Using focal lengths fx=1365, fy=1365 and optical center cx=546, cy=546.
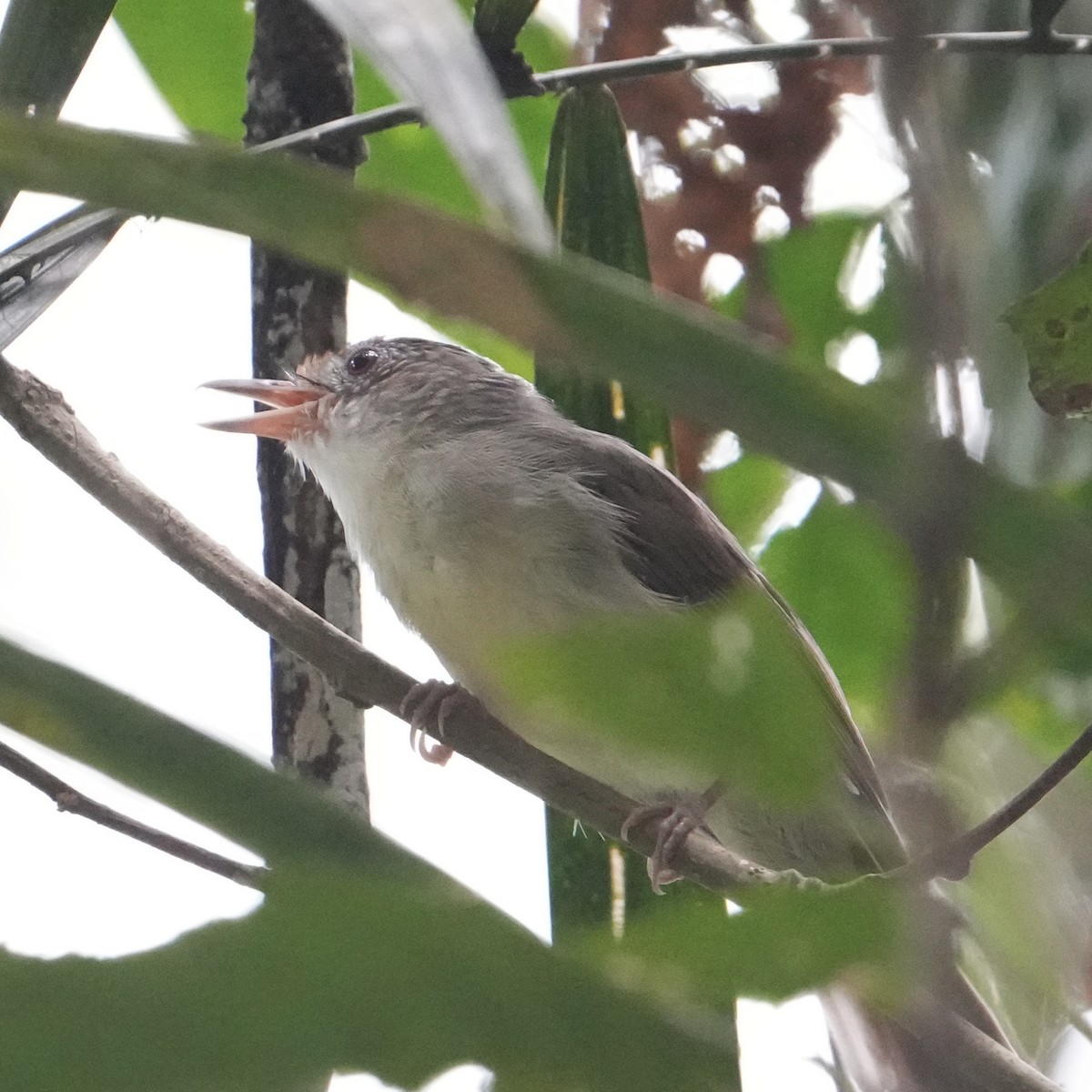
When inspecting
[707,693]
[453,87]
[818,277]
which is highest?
[818,277]

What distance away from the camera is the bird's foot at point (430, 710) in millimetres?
2162

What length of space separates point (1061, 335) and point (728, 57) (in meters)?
1.00

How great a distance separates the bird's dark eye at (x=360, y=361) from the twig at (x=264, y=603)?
174 cm

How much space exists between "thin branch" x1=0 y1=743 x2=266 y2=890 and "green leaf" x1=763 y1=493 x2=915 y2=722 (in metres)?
1.07

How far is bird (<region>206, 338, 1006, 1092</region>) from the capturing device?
267 centimetres

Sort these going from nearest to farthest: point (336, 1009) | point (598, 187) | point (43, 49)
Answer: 1. point (336, 1009)
2. point (43, 49)
3. point (598, 187)

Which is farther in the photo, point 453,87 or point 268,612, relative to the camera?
point 268,612

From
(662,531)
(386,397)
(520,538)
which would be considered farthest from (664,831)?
(386,397)

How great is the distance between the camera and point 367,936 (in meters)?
0.52

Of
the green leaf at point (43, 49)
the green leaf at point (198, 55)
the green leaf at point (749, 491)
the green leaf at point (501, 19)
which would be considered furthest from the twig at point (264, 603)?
the green leaf at point (198, 55)

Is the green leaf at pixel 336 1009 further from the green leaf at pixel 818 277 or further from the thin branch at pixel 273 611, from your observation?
the green leaf at pixel 818 277

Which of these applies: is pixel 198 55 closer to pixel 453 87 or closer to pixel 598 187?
pixel 598 187

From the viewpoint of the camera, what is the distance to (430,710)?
2.54m

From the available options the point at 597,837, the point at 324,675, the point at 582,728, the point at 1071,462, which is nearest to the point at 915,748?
the point at 582,728
